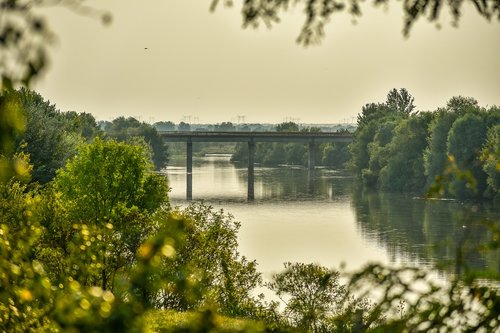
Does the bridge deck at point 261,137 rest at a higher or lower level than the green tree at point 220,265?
higher

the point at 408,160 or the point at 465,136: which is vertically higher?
the point at 465,136

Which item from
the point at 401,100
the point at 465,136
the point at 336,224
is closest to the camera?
the point at 336,224

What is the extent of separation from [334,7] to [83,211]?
36684 mm

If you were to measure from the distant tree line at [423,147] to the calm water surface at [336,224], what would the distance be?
3.38 m

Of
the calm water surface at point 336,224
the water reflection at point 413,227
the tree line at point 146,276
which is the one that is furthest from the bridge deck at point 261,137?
the tree line at point 146,276

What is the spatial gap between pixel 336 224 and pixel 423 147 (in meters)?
34.7

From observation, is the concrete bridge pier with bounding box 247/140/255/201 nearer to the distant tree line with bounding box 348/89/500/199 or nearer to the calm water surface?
the calm water surface

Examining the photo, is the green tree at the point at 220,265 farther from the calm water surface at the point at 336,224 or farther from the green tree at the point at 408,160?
the green tree at the point at 408,160

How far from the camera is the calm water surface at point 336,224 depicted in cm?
5194

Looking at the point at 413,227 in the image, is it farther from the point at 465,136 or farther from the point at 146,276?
the point at 146,276

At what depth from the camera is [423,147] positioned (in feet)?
328

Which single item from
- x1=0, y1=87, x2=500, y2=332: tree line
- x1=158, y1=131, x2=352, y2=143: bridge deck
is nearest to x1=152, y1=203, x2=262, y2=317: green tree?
x1=0, y1=87, x2=500, y2=332: tree line

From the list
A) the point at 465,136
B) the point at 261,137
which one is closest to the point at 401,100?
the point at 261,137

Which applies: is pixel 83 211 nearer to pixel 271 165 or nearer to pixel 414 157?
pixel 414 157
